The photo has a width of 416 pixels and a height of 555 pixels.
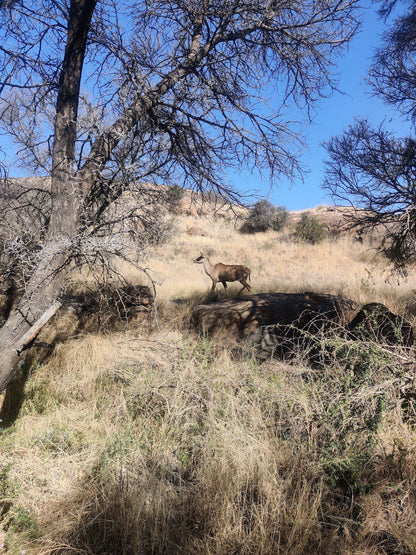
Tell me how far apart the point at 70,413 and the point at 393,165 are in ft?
23.0

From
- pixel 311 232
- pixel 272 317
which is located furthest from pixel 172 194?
pixel 311 232

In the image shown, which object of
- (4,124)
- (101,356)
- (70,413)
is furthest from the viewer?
(4,124)

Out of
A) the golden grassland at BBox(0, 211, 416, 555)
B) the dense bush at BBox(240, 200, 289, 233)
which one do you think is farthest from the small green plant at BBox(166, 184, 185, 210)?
the dense bush at BBox(240, 200, 289, 233)

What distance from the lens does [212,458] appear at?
292 centimetres

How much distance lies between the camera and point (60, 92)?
4.64 m

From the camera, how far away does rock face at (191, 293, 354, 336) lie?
5719mm

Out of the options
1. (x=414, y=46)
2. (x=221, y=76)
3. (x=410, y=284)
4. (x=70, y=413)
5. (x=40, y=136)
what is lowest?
(x=70, y=413)

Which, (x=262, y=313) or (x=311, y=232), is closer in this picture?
(x=262, y=313)

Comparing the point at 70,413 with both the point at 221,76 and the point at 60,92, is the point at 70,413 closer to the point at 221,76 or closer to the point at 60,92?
the point at 60,92

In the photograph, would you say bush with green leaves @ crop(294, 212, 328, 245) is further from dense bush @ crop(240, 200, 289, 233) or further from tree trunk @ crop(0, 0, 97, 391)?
tree trunk @ crop(0, 0, 97, 391)

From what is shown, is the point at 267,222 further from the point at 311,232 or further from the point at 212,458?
the point at 212,458

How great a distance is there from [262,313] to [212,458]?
11.0 ft

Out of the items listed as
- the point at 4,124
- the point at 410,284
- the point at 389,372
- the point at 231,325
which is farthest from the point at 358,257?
the point at 4,124

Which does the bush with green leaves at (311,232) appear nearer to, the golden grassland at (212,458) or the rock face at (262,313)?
the rock face at (262,313)
